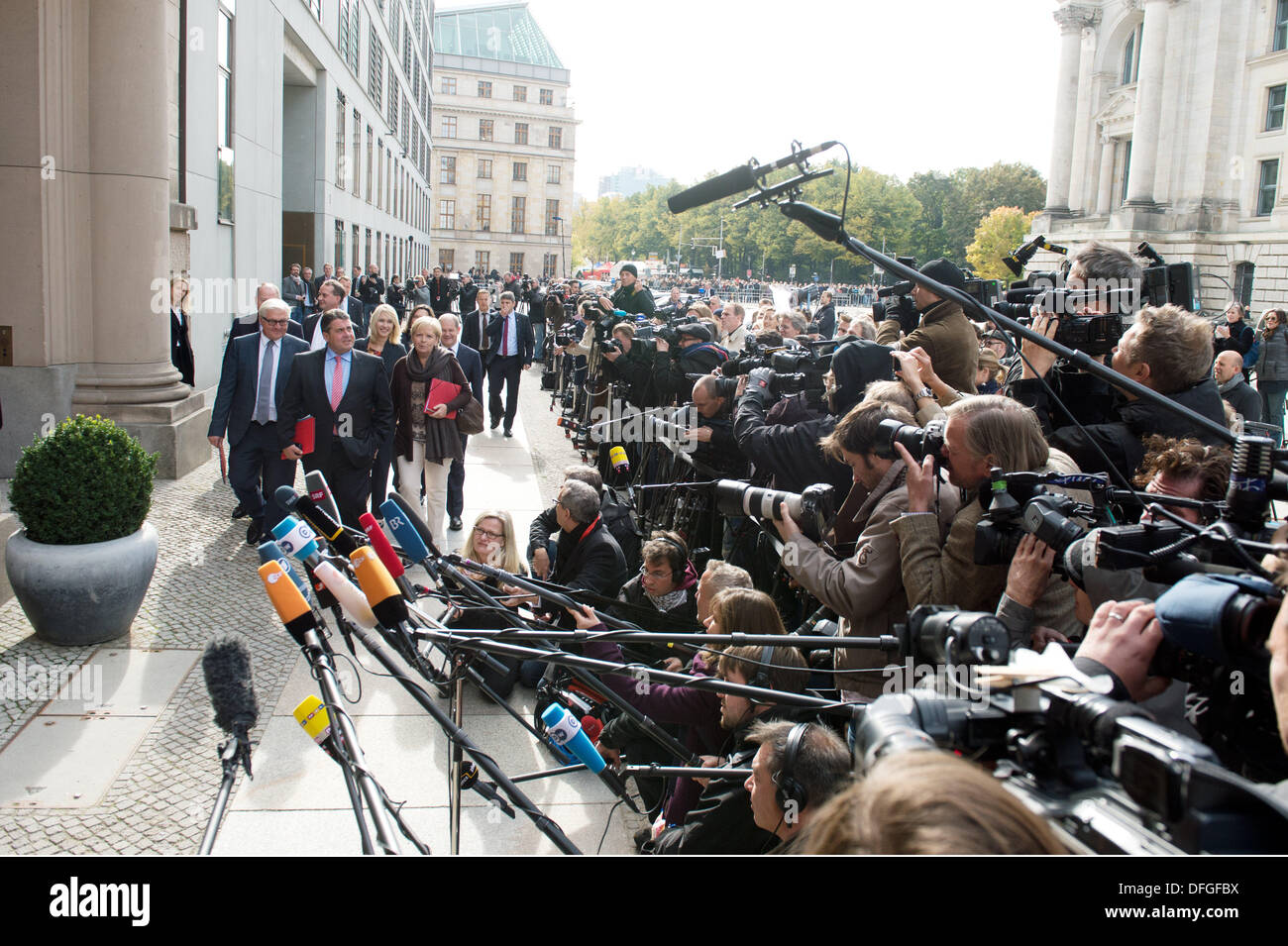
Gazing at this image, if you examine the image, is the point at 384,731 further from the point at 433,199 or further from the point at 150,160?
the point at 433,199

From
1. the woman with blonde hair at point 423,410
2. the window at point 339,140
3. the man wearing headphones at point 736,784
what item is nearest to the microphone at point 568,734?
the man wearing headphones at point 736,784

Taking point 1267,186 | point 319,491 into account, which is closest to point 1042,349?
point 319,491

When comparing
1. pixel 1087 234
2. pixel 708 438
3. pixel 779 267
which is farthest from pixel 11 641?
pixel 779 267

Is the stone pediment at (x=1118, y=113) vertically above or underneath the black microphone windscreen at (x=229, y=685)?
above

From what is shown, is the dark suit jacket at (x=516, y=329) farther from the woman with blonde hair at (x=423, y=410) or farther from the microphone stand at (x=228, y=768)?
the microphone stand at (x=228, y=768)

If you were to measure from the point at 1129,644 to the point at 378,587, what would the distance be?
1.61 m

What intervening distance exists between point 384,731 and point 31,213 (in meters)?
7.02

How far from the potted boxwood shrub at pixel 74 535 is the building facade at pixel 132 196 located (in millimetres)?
3718

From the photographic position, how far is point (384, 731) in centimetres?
570

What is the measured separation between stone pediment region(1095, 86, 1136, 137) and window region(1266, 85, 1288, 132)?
9.11 m

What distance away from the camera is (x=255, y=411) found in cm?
867

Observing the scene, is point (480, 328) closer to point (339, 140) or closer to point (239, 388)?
point (239, 388)

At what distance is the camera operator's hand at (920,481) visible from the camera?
3436 millimetres

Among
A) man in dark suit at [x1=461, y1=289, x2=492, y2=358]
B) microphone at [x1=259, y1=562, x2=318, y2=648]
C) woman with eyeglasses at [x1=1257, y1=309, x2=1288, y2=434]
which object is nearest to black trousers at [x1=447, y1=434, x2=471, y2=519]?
man in dark suit at [x1=461, y1=289, x2=492, y2=358]
